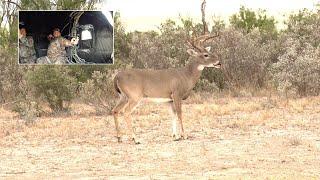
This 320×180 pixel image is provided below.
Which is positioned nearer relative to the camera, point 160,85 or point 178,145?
point 178,145

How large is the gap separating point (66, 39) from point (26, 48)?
248cm

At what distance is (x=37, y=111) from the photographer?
22.3m

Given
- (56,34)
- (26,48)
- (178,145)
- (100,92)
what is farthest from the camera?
(26,48)

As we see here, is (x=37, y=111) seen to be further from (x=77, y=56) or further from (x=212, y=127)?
(x=212, y=127)

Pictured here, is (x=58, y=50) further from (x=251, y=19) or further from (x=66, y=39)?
(x=251, y=19)

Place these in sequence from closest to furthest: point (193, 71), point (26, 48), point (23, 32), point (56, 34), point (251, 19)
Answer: point (193, 71) → point (56, 34) → point (26, 48) → point (23, 32) → point (251, 19)

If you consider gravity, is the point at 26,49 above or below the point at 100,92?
above

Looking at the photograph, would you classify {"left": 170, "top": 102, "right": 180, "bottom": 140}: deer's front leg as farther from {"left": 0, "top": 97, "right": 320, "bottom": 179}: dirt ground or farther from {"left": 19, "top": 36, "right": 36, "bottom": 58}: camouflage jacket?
{"left": 19, "top": 36, "right": 36, "bottom": 58}: camouflage jacket

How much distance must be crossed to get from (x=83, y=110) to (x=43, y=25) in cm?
447

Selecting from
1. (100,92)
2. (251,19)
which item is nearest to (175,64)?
(100,92)

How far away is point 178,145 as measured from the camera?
15.2m

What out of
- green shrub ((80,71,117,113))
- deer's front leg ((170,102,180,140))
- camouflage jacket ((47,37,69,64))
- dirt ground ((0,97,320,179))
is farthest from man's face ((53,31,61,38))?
deer's front leg ((170,102,180,140))

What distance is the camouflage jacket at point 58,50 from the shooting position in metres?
25.8

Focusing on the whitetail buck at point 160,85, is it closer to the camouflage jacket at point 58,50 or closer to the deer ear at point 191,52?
the deer ear at point 191,52
